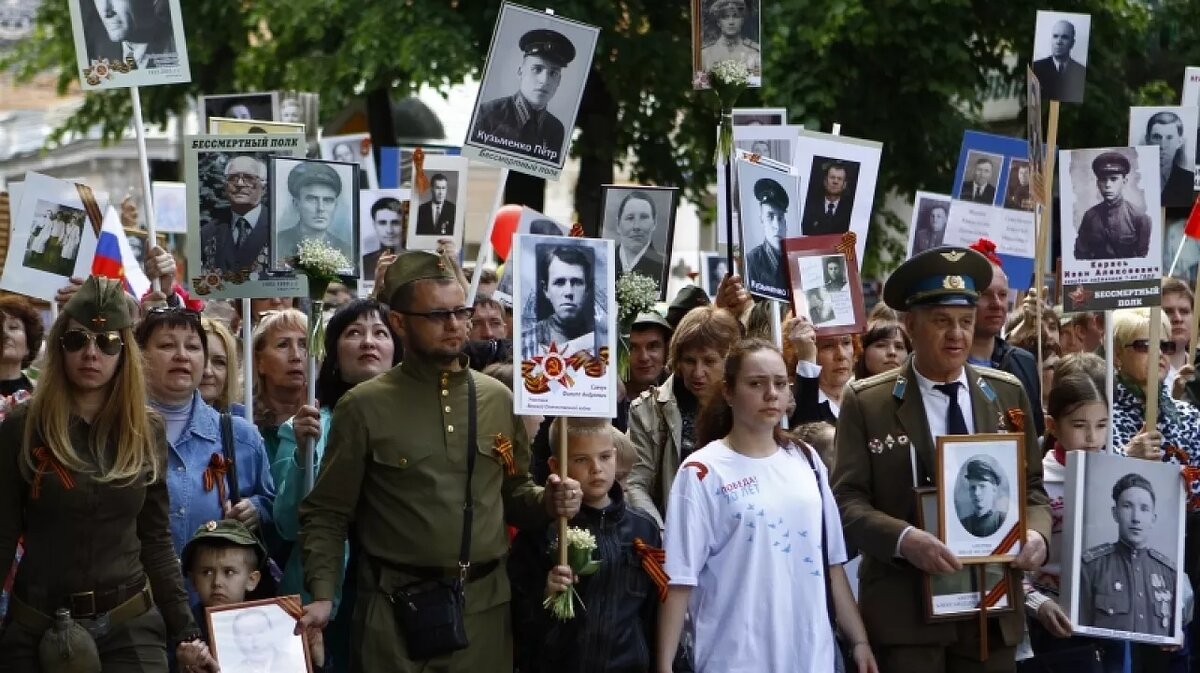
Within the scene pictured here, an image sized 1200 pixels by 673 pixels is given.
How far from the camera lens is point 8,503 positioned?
254 inches

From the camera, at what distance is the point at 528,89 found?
8.78m

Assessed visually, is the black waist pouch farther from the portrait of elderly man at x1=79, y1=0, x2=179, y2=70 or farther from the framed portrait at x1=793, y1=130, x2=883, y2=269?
the framed portrait at x1=793, y1=130, x2=883, y2=269

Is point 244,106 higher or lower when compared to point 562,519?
higher

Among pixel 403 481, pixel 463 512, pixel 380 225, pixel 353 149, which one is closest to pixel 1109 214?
pixel 463 512

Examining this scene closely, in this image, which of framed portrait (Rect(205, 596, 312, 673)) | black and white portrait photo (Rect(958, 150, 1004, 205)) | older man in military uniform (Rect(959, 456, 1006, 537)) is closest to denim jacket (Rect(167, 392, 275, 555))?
framed portrait (Rect(205, 596, 312, 673))

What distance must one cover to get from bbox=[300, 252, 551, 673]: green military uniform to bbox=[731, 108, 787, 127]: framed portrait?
13.5 feet

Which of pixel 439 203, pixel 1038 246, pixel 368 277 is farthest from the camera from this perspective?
pixel 368 277

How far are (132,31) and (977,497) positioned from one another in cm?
432

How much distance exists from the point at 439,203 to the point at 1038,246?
9.98 feet

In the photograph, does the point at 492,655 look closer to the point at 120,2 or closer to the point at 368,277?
the point at 120,2

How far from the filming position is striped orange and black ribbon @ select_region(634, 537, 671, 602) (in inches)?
282

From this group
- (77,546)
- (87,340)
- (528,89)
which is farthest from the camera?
(528,89)

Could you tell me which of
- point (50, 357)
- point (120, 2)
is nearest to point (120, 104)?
point (120, 2)

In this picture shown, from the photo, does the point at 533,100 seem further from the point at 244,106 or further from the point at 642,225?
the point at 244,106
